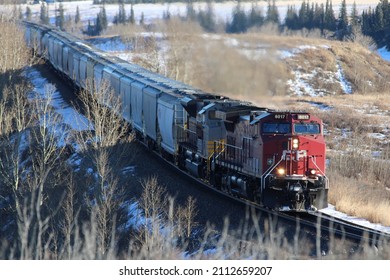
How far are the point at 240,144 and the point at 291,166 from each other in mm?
1987

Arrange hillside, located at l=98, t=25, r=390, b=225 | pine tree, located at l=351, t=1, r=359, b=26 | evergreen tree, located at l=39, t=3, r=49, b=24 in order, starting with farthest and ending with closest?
evergreen tree, located at l=39, t=3, r=49, b=24, pine tree, located at l=351, t=1, r=359, b=26, hillside, located at l=98, t=25, r=390, b=225

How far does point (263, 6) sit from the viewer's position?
70125 mm

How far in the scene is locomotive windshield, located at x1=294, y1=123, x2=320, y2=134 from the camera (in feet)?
60.7

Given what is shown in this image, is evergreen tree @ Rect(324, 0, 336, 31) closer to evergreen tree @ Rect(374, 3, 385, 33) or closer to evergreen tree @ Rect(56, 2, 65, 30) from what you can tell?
evergreen tree @ Rect(374, 3, 385, 33)

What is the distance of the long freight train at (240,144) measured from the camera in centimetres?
1830

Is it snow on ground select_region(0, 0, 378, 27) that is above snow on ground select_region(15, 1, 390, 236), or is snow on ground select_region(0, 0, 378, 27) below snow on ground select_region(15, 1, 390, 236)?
above

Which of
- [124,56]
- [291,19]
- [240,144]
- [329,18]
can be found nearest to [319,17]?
[329,18]

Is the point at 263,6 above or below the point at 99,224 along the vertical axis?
above

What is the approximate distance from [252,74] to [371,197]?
617 inches

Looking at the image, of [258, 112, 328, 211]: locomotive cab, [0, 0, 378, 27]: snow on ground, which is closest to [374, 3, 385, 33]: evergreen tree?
[0, 0, 378, 27]: snow on ground

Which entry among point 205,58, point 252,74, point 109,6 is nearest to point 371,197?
point 252,74

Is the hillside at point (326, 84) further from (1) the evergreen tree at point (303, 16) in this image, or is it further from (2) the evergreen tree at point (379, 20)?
(1) the evergreen tree at point (303, 16)

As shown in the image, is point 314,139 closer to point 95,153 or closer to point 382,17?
point 95,153

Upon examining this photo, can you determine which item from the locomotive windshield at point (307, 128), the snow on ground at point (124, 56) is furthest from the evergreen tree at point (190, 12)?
the locomotive windshield at point (307, 128)
